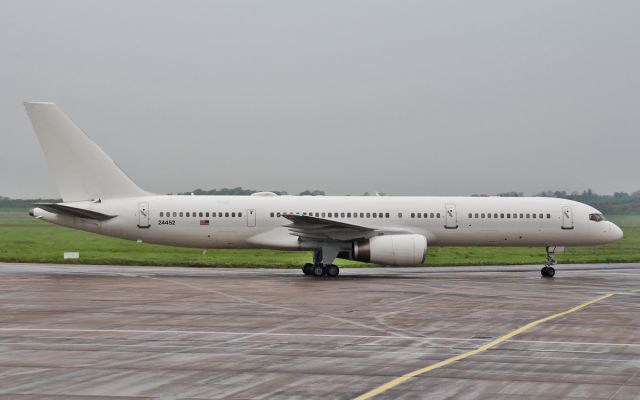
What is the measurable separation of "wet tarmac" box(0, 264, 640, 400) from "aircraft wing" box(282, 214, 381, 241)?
318 cm

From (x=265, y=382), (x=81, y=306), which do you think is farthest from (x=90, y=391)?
(x=81, y=306)

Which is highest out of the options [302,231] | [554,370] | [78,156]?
[78,156]

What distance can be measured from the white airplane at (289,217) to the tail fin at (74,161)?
0.14 ft

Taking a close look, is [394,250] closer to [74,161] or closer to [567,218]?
[567,218]

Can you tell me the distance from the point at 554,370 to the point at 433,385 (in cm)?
244

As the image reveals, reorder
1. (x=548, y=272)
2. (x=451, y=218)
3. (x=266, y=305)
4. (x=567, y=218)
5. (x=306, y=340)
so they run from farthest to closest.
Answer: (x=567, y=218)
(x=451, y=218)
(x=548, y=272)
(x=266, y=305)
(x=306, y=340)

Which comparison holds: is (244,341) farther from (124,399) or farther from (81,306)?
(81,306)

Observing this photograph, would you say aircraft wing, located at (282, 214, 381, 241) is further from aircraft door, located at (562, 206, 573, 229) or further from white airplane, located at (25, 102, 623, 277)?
aircraft door, located at (562, 206, 573, 229)

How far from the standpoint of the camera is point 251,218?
107 ft

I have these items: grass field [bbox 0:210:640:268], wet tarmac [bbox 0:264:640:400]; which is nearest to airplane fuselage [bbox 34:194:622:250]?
wet tarmac [bbox 0:264:640:400]

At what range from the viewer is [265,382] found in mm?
10750

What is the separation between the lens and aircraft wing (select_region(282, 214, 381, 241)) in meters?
30.7

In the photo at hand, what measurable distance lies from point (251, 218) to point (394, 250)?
21.2ft

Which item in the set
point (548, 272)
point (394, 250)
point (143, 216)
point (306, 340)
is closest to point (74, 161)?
point (143, 216)
